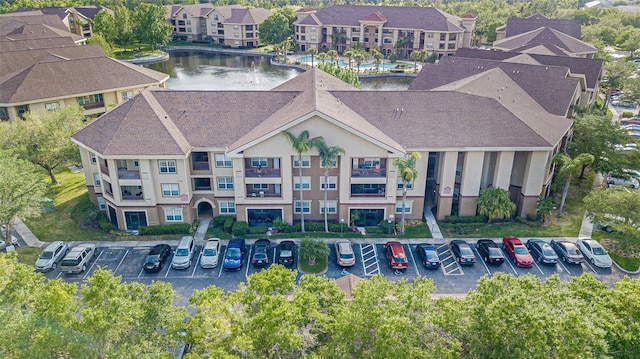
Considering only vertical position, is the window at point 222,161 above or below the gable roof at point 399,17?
below

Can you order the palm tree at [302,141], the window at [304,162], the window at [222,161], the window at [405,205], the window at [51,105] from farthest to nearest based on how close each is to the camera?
the window at [51,105], the window at [405,205], the window at [222,161], the window at [304,162], the palm tree at [302,141]

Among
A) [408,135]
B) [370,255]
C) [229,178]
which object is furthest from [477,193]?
[229,178]

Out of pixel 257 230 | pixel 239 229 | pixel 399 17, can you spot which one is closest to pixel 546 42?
pixel 399 17

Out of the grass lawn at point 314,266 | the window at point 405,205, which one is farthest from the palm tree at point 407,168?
the grass lawn at point 314,266

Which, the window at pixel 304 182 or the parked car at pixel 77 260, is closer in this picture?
the parked car at pixel 77 260

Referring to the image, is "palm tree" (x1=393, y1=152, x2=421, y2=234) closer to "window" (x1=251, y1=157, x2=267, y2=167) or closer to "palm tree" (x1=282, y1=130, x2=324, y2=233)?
"palm tree" (x1=282, y1=130, x2=324, y2=233)

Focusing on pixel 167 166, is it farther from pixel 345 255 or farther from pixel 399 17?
pixel 399 17

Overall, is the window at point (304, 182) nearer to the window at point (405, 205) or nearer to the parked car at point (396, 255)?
the window at point (405, 205)
